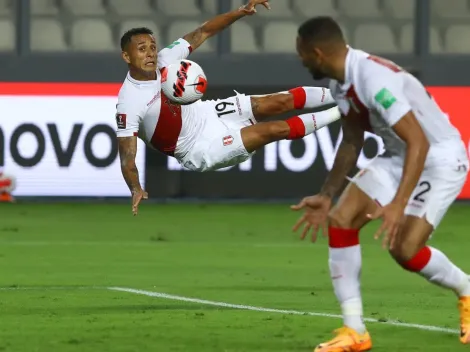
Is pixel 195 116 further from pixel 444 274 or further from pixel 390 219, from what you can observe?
pixel 390 219

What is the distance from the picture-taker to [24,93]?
19.4m

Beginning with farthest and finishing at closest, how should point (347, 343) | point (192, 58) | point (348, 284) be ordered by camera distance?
point (192, 58) < point (348, 284) < point (347, 343)

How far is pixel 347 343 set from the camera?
833 cm

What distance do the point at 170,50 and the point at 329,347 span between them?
4.30 m

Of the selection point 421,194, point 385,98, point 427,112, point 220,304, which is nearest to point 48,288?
point 220,304

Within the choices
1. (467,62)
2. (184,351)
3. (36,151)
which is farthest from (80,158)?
(184,351)

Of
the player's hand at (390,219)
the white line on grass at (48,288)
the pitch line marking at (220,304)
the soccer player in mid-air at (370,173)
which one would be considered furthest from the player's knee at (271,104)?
the player's hand at (390,219)

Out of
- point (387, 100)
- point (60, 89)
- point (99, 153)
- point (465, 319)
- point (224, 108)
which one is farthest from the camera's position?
point (60, 89)

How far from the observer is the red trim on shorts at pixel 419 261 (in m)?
8.52

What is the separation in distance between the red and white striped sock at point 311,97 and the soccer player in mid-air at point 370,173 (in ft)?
9.79

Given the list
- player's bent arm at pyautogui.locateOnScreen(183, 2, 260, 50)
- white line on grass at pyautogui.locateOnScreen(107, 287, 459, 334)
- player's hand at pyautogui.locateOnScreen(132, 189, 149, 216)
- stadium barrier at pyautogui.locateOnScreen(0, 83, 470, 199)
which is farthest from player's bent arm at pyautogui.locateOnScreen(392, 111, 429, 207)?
stadium barrier at pyautogui.locateOnScreen(0, 83, 470, 199)

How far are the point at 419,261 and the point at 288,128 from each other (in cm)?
335

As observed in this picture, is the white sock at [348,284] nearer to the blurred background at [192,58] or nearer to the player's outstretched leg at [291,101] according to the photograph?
the player's outstretched leg at [291,101]

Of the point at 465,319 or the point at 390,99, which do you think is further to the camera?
the point at 465,319
